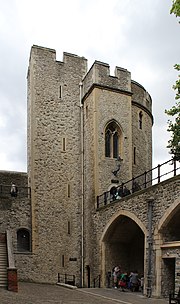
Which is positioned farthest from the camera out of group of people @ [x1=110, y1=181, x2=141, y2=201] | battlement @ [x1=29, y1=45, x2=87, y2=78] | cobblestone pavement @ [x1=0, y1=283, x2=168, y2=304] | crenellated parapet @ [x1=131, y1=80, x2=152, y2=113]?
crenellated parapet @ [x1=131, y1=80, x2=152, y2=113]

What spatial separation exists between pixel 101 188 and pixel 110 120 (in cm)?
372

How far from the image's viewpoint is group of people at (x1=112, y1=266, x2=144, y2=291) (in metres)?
18.8

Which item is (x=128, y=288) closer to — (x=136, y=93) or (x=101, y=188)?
(x=101, y=188)

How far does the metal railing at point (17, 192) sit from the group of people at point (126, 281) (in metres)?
6.51

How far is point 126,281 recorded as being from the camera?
19812mm

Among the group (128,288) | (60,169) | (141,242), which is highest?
(60,169)

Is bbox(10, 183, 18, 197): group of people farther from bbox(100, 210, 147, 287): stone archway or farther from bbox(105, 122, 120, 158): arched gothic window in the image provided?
bbox(100, 210, 147, 287): stone archway

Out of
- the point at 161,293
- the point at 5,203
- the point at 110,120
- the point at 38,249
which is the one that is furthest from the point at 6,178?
the point at 161,293

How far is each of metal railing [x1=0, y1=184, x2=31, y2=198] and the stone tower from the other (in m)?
0.56

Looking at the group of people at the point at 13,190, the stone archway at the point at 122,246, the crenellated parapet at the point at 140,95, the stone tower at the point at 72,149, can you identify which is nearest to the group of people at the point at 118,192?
the stone tower at the point at 72,149

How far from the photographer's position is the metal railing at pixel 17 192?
919 inches

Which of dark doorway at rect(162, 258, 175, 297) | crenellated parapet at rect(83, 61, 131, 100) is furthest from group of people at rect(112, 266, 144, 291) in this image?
crenellated parapet at rect(83, 61, 131, 100)

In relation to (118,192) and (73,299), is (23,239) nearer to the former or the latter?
(118,192)

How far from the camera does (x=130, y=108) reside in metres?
24.3
